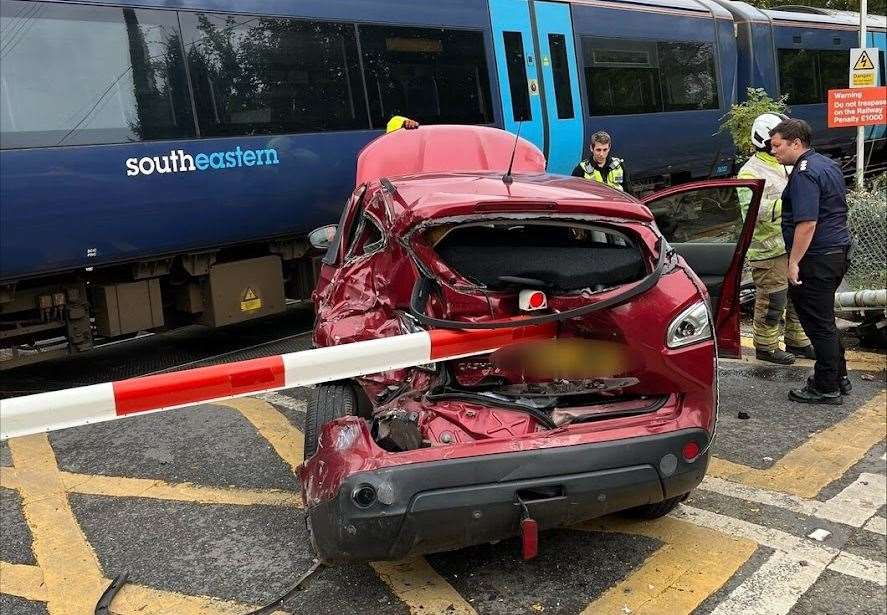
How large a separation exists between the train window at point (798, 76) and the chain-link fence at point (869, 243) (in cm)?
780

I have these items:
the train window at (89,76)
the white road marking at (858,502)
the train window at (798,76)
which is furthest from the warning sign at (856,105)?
the train window at (89,76)

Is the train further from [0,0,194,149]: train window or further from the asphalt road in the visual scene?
the asphalt road

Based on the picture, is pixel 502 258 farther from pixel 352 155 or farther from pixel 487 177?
pixel 352 155

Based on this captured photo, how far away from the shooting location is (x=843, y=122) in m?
9.27

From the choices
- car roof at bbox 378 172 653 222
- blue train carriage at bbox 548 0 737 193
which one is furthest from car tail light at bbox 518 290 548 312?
blue train carriage at bbox 548 0 737 193

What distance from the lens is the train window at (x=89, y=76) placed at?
5.19 m

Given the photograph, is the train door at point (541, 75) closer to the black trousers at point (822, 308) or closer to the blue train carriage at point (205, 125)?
the blue train carriage at point (205, 125)

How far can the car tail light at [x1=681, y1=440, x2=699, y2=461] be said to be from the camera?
277cm

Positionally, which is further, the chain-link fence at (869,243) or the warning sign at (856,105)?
the warning sign at (856,105)

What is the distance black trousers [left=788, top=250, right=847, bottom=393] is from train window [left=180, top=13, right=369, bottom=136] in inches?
162

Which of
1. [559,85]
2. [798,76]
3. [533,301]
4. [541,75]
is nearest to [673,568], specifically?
[533,301]

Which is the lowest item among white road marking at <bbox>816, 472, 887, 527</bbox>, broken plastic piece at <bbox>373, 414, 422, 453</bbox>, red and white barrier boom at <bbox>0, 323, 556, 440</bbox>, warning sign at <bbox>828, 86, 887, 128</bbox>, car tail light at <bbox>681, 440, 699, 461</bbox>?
white road marking at <bbox>816, 472, 887, 527</bbox>

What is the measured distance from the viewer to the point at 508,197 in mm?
2875

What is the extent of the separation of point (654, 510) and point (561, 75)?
6805 mm
